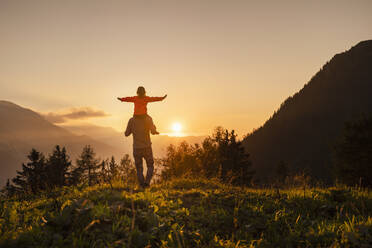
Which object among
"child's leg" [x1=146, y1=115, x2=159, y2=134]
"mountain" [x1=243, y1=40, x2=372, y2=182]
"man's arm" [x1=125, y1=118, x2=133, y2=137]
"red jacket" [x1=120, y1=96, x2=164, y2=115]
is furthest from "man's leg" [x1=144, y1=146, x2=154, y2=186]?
"mountain" [x1=243, y1=40, x2=372, y2=182]

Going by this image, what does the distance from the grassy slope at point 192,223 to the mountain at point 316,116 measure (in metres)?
96.5

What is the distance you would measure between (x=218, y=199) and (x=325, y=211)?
2504 mm

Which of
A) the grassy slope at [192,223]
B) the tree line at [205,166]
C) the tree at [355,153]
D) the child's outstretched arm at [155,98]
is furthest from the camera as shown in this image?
the tree at [355,153]

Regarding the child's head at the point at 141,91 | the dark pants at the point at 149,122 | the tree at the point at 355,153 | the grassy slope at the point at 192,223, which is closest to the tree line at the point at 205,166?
the tree at the point at 355,153

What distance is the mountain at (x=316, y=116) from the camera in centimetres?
10925

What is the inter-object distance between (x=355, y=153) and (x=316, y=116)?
120 metres

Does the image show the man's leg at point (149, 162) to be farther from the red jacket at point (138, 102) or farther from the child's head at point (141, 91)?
the child's head at point (141, 91)

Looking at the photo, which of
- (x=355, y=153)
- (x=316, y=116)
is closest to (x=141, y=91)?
(x=355, y=153)

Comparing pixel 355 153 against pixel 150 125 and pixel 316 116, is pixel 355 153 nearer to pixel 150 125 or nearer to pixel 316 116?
pixel 150 125

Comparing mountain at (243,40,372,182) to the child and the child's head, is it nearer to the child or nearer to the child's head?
the child

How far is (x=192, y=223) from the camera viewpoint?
166 inches

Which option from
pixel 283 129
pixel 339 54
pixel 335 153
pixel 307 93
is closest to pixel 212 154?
pixel 335 153

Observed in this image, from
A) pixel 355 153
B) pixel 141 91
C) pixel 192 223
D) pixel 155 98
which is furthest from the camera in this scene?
pixel 355 153

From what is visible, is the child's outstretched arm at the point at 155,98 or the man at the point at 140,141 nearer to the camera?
the man at the point at 140,141
